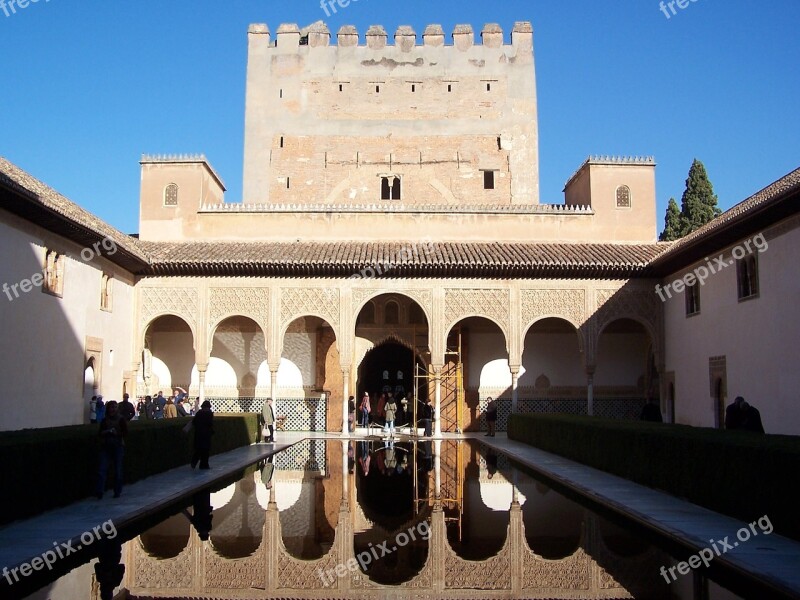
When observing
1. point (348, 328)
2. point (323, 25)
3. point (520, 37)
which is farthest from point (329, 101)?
point (348, 328)

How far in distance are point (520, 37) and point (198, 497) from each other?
23.2 m

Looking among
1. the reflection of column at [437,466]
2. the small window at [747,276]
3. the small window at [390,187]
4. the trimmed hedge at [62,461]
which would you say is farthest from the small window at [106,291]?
the small window at [747,276]

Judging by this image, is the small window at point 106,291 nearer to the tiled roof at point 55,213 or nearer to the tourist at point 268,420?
the tiled roof at point 55,213

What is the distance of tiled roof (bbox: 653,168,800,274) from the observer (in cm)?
1302

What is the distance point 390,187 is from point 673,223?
494 inches

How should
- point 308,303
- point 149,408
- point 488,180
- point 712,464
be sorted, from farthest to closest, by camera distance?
point 488,180
point 308,303
point 149,408
point 712,464

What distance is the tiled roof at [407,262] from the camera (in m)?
19.3

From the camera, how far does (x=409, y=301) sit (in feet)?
71.7

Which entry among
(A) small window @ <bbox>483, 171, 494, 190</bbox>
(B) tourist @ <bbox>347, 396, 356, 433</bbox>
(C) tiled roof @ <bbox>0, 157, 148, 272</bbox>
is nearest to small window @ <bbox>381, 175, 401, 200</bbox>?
(A) small window @ <bbox>483, 171, 494, 190</bbox>

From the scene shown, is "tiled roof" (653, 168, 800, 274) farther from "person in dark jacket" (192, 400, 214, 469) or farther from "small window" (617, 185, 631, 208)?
"person in dark jacket" (192, 400, 214, 469)

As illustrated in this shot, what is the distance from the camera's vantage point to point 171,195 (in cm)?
2241

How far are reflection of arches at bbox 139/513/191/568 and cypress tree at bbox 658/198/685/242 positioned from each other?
92.0ft

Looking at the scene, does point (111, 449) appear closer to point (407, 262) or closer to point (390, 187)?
point (407, 262)

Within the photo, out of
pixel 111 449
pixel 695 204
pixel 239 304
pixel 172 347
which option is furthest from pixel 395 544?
pixel 695 204
